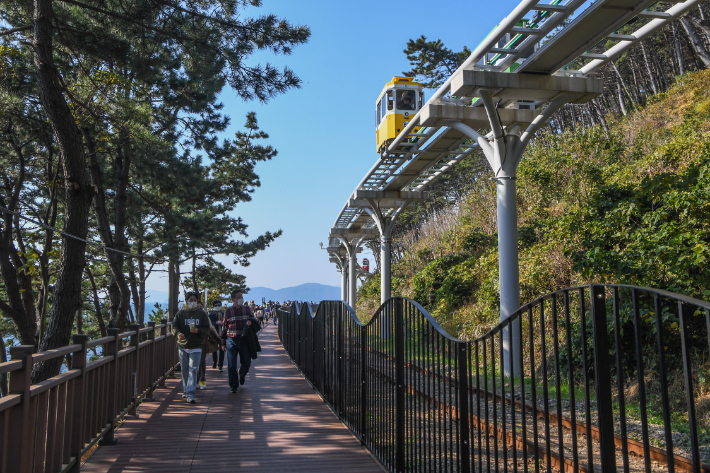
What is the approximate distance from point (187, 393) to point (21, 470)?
5.01 meters

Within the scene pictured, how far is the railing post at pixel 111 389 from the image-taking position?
229 inches

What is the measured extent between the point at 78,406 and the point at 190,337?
373 cm

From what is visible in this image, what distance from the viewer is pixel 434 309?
1739 centimetres

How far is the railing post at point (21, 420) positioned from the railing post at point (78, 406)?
3.50 feet

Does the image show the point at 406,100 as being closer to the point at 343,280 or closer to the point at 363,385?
the point at 363,385

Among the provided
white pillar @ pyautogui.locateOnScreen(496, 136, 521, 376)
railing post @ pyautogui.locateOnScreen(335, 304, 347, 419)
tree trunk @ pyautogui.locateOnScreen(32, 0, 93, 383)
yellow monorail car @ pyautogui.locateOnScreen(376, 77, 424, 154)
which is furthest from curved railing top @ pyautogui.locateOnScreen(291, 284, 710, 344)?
yellow monorail car @ pyautogui.locateOnScreen(376, 77, 424, 154)

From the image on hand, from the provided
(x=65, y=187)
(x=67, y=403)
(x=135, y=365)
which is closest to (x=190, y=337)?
(x=135, y=365)

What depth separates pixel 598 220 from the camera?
9.94 metres

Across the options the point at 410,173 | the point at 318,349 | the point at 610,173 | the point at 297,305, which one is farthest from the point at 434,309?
the point at 318,349

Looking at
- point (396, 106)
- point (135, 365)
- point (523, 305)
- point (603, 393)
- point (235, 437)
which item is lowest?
point (235, 437)

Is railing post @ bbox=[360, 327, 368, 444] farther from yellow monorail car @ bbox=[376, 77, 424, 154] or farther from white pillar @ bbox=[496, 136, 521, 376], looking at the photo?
yellow monorail car @ bbox=[376, 77, 424, 154]

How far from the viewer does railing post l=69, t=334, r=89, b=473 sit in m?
4.66

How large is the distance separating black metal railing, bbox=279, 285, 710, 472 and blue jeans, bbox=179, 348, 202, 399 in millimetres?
1926

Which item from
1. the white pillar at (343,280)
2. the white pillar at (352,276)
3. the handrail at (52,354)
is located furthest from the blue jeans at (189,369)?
the white pillar at (343,280)
